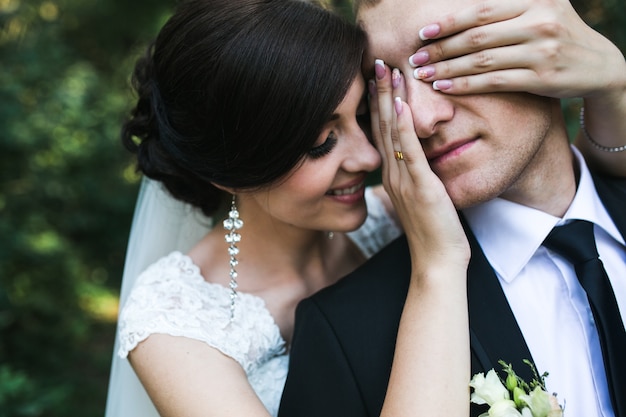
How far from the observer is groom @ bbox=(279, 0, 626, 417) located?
2156 mm

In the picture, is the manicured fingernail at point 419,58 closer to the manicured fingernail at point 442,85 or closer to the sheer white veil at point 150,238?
the manicured fingernail at point 442,85

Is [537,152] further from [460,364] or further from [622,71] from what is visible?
[460,364]

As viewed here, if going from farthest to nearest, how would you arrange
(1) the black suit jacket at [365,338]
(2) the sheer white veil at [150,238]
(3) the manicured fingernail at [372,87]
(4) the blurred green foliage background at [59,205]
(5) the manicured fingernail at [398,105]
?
(4) the blurred green foliage background at [59,205] < (2) the sheer white veil at [150,238] < (3) the manicured fingernail at [372,87] < (5) the manicured fingernail at [398,105] < (1) the black suit jacket at [365,338]

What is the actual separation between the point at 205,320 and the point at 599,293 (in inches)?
55.1

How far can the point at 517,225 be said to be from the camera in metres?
2.40

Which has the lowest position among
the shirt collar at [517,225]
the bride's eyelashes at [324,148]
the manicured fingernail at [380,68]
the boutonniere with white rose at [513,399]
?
the boutonniere with white rose at [513,399]

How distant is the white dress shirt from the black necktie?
58 millimetres

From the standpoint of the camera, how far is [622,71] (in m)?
2.40

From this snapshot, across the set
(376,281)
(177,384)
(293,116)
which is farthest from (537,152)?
(177,384)

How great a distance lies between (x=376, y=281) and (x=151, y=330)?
2.73 ft

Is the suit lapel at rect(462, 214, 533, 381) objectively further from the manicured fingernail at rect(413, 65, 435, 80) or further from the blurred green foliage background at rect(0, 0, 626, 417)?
the blurred green foliage background at rect(0, 0, 626, 417)

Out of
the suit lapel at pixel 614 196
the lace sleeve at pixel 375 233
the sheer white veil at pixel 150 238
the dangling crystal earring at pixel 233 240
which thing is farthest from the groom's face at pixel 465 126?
the sheer white veil at pixel 150 238

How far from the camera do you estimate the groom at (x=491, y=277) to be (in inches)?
84.9

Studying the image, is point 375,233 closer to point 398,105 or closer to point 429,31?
point 398,105
